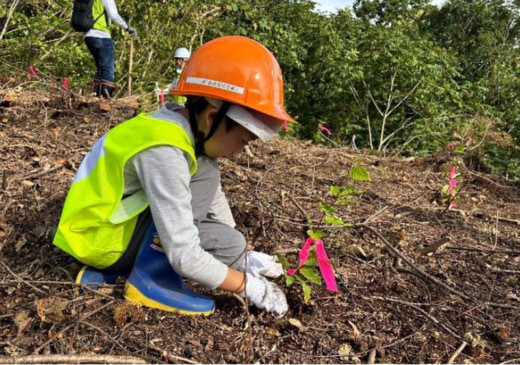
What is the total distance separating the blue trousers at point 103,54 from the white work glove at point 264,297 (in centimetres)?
389

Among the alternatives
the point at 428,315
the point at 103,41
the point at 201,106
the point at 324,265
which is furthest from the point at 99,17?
the point at 428,315

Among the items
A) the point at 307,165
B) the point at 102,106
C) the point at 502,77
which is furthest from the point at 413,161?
the point at 502,77

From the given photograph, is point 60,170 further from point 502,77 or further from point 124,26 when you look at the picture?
point 502,77

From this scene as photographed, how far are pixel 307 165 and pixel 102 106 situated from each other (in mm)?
1875

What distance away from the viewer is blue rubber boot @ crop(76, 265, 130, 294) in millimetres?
1684

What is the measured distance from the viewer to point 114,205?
1.53 metres

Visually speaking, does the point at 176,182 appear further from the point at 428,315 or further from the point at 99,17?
the point at 99,17

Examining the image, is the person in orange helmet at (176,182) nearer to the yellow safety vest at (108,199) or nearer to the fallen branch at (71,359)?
the yellow safety vest at (108,199)

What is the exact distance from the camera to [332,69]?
309 inches

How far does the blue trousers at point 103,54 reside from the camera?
4676mm

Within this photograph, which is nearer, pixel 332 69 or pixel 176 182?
pixel 176 182

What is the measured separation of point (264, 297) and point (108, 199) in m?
0.67

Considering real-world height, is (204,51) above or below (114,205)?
above

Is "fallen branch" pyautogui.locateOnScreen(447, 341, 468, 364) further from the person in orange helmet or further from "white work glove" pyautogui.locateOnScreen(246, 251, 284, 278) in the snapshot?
"white work glove" pyautogui.locateOnScreen(246, 251, 284, 278)
